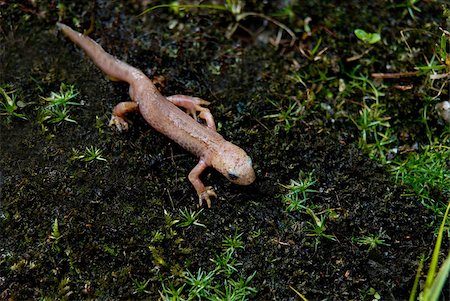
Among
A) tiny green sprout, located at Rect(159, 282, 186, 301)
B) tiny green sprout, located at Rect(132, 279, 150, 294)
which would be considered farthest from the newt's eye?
tiny green sprout, located at Rect(132, 279, 150, 294)

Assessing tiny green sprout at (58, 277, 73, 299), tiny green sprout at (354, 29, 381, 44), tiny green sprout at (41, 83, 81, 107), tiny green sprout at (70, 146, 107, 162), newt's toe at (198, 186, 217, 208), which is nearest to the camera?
tiny green sprout at (58, 277, 73, 299)

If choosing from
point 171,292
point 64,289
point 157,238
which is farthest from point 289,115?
point 64,289

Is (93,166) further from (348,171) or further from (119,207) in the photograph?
(348,171)

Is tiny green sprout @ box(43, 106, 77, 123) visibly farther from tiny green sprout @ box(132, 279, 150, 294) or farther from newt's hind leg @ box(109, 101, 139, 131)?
tiny green sprout @ box(132, 279, 150, 294)

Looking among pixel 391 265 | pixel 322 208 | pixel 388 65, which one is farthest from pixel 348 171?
pixel 388 65

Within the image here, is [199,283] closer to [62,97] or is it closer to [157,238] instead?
[157,238]
